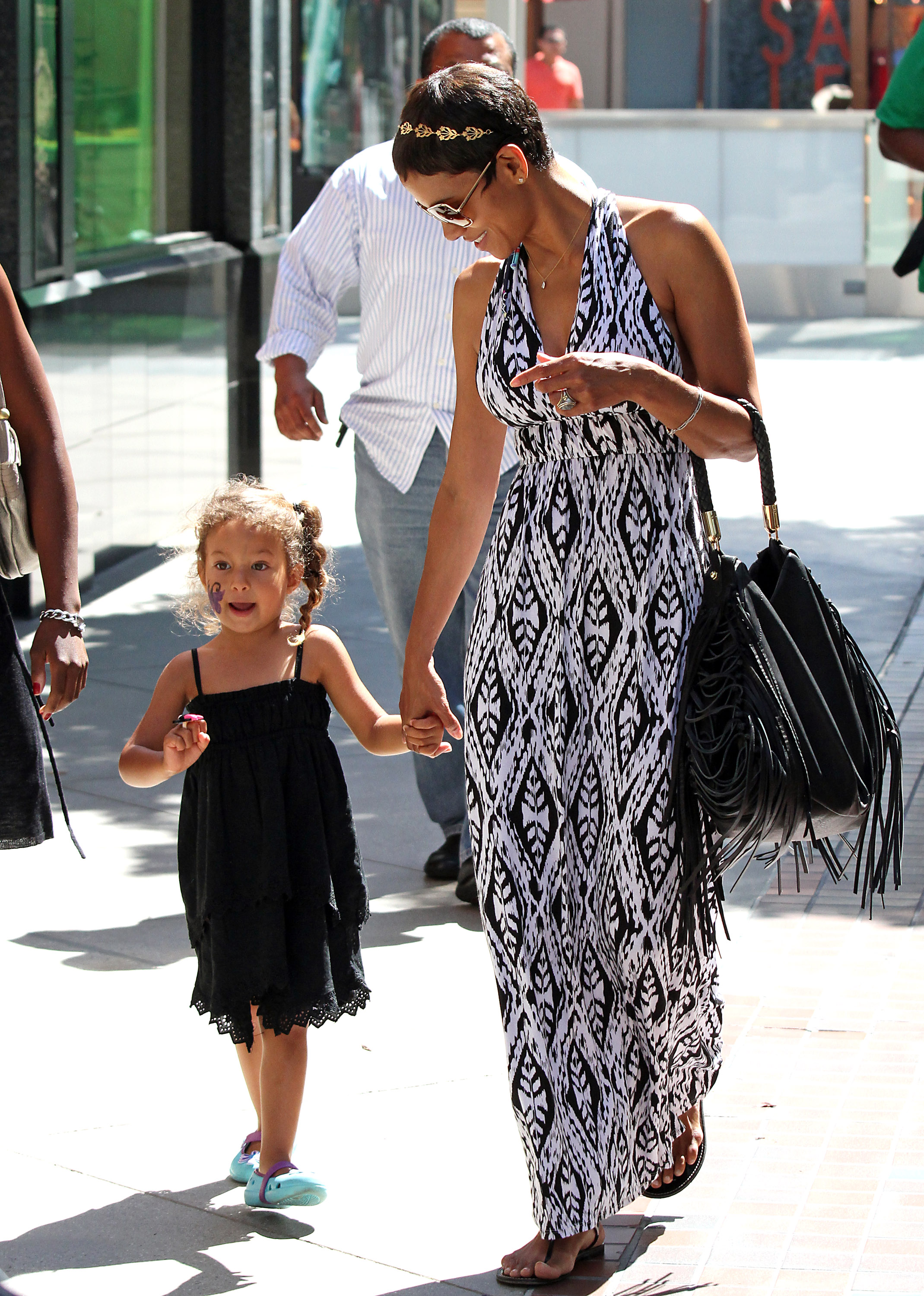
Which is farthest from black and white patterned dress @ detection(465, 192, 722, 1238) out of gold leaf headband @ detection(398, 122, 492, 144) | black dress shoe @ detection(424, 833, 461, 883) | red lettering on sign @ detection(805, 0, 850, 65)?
red lettering on sign @ detection(805, 0, 850, 65)

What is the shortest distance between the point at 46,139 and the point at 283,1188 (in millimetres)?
6294

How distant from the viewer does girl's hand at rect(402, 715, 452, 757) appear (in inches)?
135

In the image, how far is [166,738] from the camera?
3201mm

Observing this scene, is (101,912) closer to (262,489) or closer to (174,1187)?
(174,1187)

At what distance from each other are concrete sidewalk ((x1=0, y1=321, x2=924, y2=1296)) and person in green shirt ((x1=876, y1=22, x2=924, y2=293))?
198cm

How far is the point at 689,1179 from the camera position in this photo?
3412 mm

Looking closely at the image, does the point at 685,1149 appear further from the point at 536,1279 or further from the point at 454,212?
the point at 454,212

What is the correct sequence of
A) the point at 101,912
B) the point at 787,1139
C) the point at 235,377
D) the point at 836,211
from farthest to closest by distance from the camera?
the point at 836,211 → the point at 235,377 → the point at 101,912 → the point at 787,1139

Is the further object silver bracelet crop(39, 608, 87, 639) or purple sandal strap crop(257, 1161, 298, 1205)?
purple sandal strap crop(257, 1161, 298, 1205)

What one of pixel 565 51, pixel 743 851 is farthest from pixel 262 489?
pixel 565 51

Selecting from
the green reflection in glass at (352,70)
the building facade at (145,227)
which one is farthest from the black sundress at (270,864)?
the green reflection in glass at (352,70)

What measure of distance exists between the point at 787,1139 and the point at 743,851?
3.16ft

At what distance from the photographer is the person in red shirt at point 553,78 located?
76.2 ft

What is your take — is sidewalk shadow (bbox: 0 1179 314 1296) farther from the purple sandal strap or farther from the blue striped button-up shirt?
the blue striped button-up shirt
